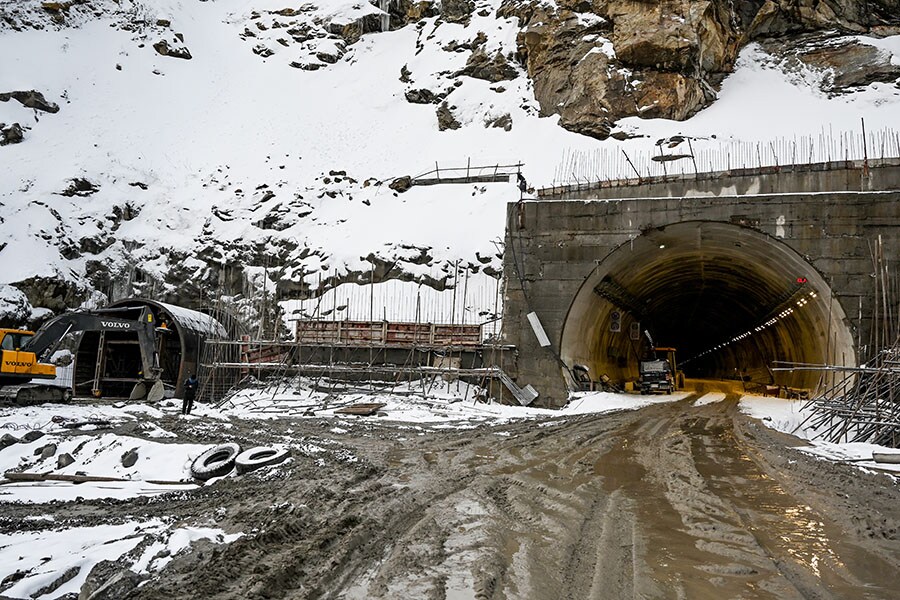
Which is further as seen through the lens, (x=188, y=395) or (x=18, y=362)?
(x=18, y=362)

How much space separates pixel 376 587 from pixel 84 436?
972 centimetres

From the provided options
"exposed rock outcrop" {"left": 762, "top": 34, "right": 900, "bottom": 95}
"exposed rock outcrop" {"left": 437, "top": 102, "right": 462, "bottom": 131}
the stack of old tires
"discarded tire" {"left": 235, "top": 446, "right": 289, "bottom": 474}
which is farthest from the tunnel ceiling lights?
"exposed rock outcrop" {"left": 437, "top": 102, "right": 462, "bottom": 131}

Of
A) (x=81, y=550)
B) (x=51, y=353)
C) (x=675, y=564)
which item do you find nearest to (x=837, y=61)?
(x=675, y=564)

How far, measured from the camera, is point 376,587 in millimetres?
4082

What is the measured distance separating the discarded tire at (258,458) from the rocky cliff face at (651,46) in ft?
88.3

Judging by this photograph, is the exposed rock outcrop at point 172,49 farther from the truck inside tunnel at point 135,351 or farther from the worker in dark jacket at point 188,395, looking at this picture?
the worker in dark jacket at point 188,395

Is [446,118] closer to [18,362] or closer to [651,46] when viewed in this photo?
[651,46]

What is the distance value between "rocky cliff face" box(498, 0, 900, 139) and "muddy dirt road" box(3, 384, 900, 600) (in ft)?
85.0

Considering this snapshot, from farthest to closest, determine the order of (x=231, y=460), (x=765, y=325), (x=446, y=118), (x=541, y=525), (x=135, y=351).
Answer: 1. (x=446, y=118)
2. (x=765, y=325)
3. (x=135, y=351)
4. (x=231, y=460)
5. (x=541, y=525)

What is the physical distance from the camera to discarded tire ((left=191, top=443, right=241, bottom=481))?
27.7 ft

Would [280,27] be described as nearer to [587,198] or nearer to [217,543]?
[587,198]

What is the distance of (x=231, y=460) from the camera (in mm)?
8797

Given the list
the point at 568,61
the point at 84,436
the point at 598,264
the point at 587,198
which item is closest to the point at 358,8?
the point at 568,61

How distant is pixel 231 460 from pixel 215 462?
329 millimetres
